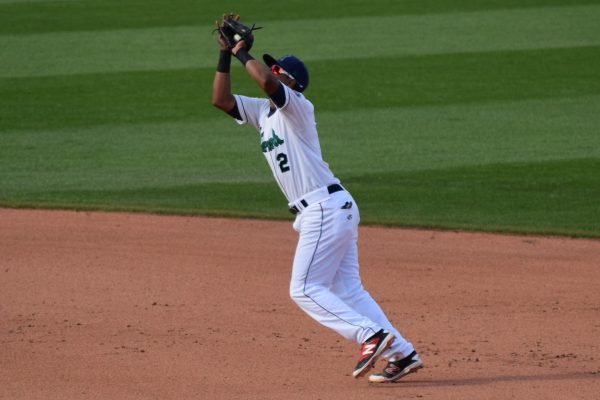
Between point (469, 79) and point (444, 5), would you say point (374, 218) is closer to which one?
point (469, 79)

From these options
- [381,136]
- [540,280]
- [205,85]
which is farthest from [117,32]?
[540,280]

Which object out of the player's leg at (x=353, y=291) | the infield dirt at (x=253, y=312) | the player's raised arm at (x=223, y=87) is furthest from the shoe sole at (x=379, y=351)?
the player's raised arm at (x=223, y=87)

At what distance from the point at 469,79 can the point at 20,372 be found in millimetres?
10677

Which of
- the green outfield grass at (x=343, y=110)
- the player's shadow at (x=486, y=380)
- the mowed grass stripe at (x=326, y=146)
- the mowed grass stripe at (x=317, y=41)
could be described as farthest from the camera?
the mowed grass stripe at (x=317, y=41)

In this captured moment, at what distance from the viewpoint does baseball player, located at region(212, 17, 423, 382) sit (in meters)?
5.89

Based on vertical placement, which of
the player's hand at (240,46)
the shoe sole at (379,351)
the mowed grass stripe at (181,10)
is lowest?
the shoe sole at (379,351)

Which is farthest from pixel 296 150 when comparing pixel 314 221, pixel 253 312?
pixel 253 312

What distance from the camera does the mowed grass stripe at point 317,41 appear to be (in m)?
16.9

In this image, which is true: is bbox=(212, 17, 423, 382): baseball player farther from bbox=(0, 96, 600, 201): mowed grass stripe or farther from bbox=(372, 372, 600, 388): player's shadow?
bbox=(0, 96, 600, 201): mowed grass stripe

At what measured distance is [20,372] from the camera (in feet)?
20.4

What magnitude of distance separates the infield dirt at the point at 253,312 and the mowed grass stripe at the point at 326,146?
159cm

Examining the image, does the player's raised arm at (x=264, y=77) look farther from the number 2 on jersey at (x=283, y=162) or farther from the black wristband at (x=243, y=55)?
the number 2 on jersey at (x=283, y=162)

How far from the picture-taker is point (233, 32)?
19.8 feet

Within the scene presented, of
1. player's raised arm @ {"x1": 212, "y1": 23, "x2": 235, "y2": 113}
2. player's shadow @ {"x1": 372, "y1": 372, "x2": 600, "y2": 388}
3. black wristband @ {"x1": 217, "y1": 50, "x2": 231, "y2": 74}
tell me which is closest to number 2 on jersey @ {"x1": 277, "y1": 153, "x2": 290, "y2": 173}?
player's raised arm @ {"x1": 212, "y1": 23, "x2": 235, "y2": 113}
